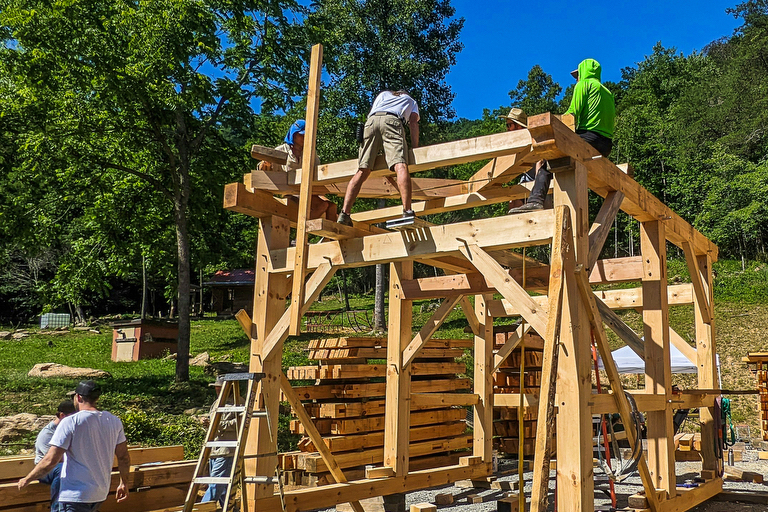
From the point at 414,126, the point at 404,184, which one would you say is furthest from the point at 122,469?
the point at 414,126

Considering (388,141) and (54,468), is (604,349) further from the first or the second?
(54,468)

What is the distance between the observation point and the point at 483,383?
10.0 m

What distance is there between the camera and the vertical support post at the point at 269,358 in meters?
6.73

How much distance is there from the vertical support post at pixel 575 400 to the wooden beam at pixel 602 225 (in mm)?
440

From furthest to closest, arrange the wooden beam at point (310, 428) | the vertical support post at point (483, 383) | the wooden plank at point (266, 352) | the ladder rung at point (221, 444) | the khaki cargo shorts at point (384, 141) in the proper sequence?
the vertical support post at point (483, 383) → the wooden beam at point (310, 428) → the wooden plank at point (266, 352) → the khaki cargo shorts at point (384, 141) → the ladder rung at point (221, 444)

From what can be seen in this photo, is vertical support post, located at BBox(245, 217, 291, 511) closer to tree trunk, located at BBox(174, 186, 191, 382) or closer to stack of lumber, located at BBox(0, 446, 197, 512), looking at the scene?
stack of lumber, located at BBox(0, 446, 197, 512)

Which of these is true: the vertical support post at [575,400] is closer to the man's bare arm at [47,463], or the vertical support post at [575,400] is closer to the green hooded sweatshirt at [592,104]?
the green hooded sweatshirt at [592,104]

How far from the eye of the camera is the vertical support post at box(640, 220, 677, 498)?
7254 mm

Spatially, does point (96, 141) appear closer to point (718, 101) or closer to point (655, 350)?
point (655, 350)

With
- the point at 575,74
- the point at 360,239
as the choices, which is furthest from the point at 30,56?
the point at 575,74

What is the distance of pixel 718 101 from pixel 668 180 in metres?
5.23

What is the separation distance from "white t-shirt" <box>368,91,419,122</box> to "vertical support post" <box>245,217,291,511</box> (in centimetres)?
169

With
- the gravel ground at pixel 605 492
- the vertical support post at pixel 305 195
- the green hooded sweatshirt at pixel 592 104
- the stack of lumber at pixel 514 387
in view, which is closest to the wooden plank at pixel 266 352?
the vertical support post at pixel 305 195

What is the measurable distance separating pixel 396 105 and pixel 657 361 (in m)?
3.83
